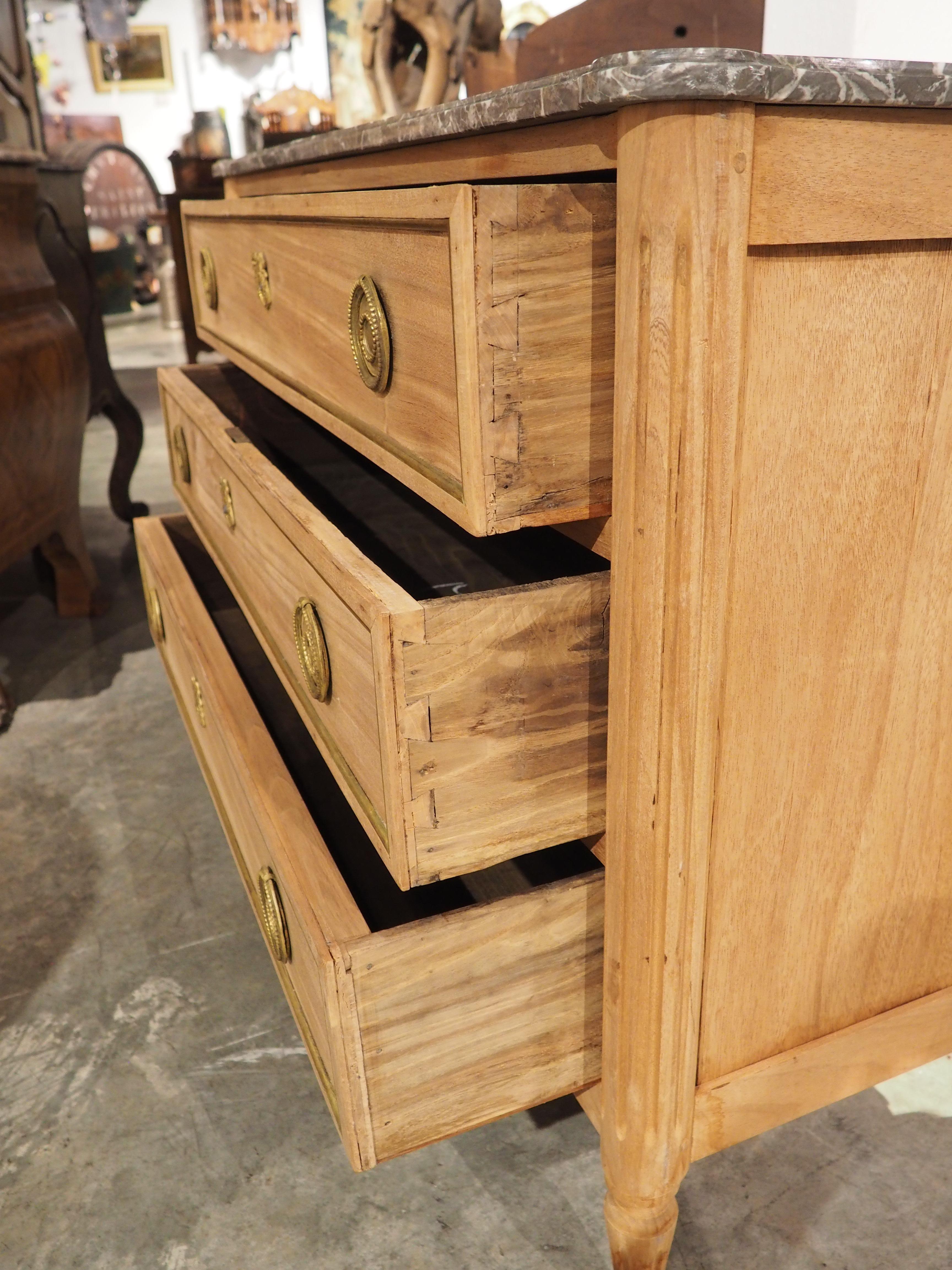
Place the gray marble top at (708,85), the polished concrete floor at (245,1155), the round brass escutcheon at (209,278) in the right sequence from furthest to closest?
1. the round brass escutcheon at (209,278)
2. the polished concrete floor at (245,1155)
3. the gray marble top at (708,85)

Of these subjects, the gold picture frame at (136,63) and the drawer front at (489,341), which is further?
the gold picture frame at (136,63)

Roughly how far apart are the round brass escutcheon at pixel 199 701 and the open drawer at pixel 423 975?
0.78ft

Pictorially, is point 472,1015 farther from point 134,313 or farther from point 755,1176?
point 134,313

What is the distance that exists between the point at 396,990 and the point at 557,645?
0.25 metres

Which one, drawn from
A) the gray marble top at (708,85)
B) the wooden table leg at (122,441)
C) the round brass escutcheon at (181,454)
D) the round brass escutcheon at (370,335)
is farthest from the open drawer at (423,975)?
the wooden table leg at (122,441)

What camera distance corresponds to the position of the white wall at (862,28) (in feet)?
2.81

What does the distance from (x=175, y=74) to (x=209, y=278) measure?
25.8ft

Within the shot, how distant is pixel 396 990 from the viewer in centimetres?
64

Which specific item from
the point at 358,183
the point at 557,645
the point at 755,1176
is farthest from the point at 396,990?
the point at 358,183

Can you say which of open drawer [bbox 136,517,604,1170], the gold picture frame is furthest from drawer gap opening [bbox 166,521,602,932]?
the gold picture frame

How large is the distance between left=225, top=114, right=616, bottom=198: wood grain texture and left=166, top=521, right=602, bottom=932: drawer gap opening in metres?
0.44

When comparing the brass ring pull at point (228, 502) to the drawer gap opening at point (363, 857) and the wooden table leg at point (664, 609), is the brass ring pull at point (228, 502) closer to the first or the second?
the drawer gap opening at point (363, 857)

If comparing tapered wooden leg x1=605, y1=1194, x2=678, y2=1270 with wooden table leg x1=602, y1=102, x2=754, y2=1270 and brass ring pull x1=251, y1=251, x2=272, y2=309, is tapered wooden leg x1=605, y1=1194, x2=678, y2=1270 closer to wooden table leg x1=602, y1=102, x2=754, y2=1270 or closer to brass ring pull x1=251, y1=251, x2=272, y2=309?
wooden table leg x1=602, y1=102, x2=754, y2=1270

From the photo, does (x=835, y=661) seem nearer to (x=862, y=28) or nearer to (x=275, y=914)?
(x=275, y=914)
